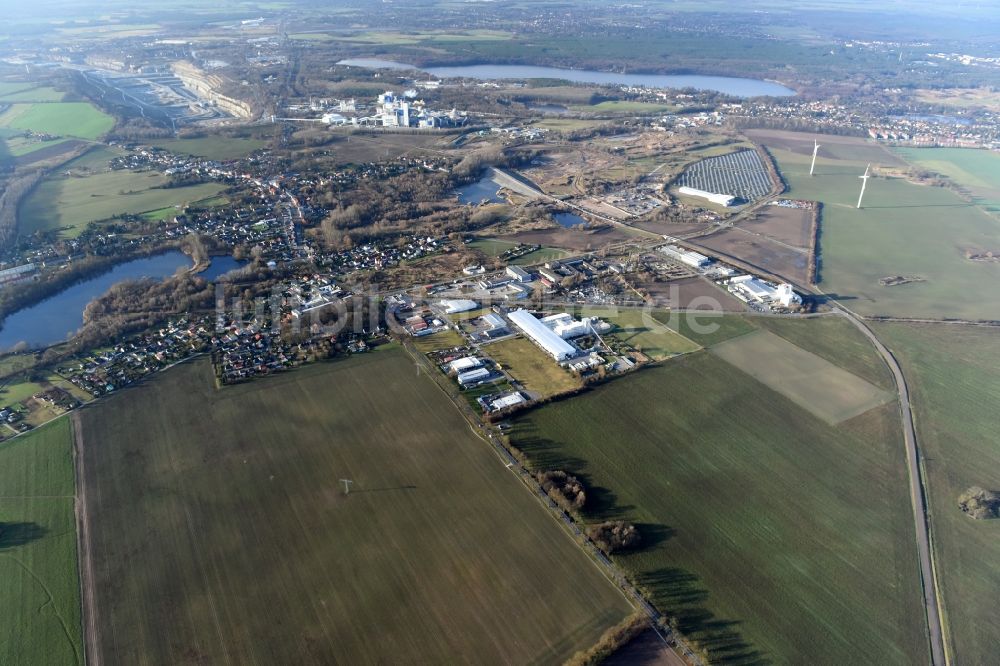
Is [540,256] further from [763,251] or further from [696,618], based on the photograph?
[696,618]

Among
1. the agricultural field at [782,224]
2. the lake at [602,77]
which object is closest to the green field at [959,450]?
the agricultural field at [782,224]

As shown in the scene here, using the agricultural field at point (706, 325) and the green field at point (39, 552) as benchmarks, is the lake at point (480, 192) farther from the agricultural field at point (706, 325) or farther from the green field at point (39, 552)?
the green field at point (39, 552)

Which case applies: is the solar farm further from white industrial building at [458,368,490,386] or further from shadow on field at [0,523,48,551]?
shadow on field at [0,523,48,551]

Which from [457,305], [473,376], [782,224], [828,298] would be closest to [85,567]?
[473,376]

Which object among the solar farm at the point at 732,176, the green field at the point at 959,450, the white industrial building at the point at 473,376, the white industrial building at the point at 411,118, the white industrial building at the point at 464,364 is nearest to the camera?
the green field at the point at 959,450

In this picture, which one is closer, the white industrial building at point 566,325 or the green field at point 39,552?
the green field at point 39,552

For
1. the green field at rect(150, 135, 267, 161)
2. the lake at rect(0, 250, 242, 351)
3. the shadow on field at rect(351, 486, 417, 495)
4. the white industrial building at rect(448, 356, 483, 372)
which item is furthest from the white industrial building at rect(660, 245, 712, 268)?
the green field at rect(150, 135, 267, 161)

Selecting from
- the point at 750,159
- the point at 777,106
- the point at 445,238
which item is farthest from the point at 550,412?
the point at 777,106

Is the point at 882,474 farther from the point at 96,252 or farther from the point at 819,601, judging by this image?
the point at 96,252
